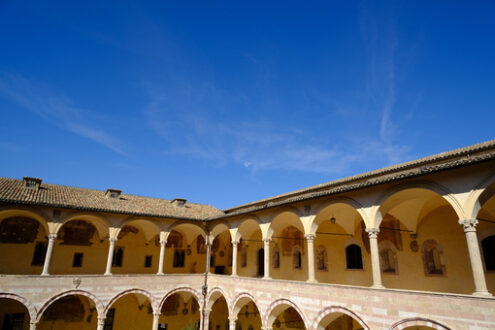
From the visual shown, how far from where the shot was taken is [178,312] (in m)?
20.7

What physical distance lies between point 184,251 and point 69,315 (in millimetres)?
7186

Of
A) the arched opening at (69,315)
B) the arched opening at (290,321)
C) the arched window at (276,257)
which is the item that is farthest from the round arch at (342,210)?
the arched opening at (69,315)

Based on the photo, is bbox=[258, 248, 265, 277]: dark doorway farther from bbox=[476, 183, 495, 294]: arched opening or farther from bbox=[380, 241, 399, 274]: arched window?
bbox=[476, 183, 495, 294]: arched opening

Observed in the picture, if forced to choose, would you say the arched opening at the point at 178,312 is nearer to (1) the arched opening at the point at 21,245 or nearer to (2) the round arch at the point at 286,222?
(1) the arched opening at the point at 21,245

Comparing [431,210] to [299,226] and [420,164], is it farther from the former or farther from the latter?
[299,226]

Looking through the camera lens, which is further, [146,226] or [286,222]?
[146,226]

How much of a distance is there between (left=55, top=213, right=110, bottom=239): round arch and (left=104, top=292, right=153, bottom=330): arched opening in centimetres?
389

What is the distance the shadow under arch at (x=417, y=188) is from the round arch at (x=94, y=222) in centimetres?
1269

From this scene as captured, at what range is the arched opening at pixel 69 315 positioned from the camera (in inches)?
681

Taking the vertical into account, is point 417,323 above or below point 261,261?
below

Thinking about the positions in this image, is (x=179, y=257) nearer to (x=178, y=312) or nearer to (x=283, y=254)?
(x=178, y=312)

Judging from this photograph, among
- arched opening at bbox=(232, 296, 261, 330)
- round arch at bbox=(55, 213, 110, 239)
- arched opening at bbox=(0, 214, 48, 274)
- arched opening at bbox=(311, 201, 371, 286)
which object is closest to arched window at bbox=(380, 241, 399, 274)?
arched opening at bbox=(311, 201, 371, 286)

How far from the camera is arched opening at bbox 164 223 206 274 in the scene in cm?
2117

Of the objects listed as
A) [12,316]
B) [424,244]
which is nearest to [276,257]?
[424,244]
